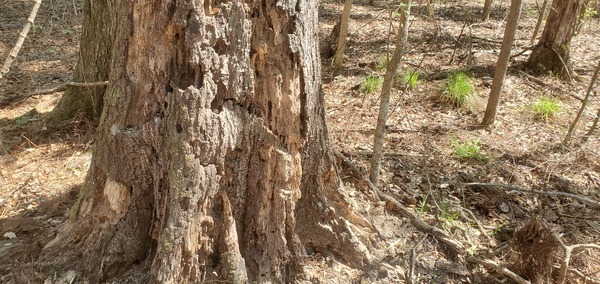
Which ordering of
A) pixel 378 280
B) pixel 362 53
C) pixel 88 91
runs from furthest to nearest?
pixel 362 53 → pixel 88 91 → pixel 378 280

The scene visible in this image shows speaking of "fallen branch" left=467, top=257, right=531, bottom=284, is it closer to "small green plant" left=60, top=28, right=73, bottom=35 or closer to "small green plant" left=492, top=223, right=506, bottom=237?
"small green plant" left=492, top=223, right=506, bottom=237

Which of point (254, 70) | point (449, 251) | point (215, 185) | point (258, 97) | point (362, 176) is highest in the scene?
point (254, 70)

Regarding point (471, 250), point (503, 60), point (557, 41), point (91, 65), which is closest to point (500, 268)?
point (471, 250)

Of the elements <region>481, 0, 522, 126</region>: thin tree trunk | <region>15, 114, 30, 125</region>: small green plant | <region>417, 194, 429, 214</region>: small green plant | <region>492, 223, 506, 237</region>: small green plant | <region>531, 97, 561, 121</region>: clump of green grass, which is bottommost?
<region>492, 223, 506, 237</region>: small green plant

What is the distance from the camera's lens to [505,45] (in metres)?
4.87

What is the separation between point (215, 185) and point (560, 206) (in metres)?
3.20

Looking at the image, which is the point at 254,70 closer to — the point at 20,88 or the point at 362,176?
the point at 362,176

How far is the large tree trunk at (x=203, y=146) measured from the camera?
7.04ft

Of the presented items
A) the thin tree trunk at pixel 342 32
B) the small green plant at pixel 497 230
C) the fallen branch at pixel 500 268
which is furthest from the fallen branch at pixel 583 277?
the thin tree trunk at pixel 342 32

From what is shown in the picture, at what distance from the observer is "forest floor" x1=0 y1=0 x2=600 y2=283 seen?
2.89m

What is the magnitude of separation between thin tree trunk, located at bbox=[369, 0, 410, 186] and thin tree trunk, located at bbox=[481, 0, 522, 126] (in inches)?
79.8

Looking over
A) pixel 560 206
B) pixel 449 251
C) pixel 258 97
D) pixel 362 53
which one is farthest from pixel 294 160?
pixel 362 53

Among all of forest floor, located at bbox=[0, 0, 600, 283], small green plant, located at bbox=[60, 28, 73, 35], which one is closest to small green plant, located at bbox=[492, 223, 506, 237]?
forest floor, located at bbox=[0, 0, 600, 283]

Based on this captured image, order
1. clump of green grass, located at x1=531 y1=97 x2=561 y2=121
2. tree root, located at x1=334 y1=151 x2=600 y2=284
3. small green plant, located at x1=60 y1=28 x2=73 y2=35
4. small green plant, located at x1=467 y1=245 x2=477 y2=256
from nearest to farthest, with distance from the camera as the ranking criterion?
tree root, located at x1=334 y1=151 x2=600 y2=284, small green plant, located at x1=467 y1=245 x2=477 y2=256, clump of green grass, located at x1=531 y1=97 x2=561 y2=121, small green plant, located at x1=60 y1=28 x2=73 y2=35
